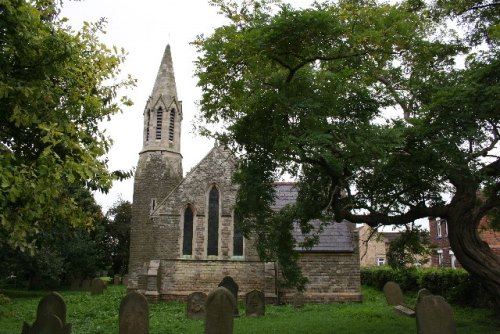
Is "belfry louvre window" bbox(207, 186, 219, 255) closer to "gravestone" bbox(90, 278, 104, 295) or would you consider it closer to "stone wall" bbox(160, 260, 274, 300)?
"stone wall" bbox(160, 260, 274, 300)

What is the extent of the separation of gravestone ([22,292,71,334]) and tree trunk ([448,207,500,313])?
8.86 m

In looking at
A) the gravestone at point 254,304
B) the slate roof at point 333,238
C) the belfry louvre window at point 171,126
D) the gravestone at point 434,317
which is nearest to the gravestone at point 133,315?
the gravestone at point 434,317

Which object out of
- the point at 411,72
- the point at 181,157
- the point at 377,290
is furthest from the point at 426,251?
the point at 181,157

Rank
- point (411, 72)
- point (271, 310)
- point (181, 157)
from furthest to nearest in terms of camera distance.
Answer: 1. point (181, 157)
2. point (271, 310)
3. point (411, 72)

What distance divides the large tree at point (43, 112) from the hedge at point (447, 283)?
31.5 feet

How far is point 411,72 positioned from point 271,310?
32.6 ft

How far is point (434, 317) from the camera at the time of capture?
978 centimetres

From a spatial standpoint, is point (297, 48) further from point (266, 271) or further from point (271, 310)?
point (266, 271)

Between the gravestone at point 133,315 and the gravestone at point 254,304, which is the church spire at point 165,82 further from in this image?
the gravestone at point 133,315

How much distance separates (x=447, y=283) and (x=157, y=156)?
1685 centimetres

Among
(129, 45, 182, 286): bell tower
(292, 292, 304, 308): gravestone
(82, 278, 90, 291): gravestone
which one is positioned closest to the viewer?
(292, 292, 304, 308): gravestone

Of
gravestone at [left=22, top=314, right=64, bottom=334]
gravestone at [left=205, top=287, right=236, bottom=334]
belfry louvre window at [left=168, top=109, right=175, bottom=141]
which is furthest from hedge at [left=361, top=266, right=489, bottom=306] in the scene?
belfry louvre window at [left=168, top=109, right=175, bottom=141]

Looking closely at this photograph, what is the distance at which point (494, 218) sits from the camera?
13.5m

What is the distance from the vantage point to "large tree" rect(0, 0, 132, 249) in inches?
203
